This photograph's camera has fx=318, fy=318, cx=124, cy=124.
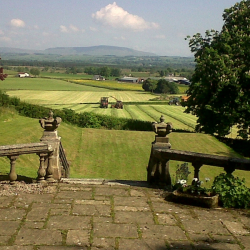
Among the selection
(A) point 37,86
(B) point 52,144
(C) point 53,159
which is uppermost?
(B) point 52,144

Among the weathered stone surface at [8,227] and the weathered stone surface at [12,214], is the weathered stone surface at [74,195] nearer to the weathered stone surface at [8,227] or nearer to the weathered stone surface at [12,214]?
the weathered stone surface at [12,214]

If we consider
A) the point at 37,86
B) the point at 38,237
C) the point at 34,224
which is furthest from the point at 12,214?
the point at 37,86

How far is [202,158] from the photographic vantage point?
23.2ft

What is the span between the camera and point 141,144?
1035 inches

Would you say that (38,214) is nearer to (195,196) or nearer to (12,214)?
(12,214)

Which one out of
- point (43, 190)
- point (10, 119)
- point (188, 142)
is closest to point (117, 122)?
point (188, 142)

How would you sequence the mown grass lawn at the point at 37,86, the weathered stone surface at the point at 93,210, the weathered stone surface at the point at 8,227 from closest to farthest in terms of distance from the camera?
the weathered stone surface at the point at 8,227 < the weathered stone surface at the point at 93,210 < the mown grass lawn at the point at 37,86

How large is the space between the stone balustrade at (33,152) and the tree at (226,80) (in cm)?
1828

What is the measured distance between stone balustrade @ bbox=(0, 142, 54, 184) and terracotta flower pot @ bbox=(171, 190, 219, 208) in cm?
304

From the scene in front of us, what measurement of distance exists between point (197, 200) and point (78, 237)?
2573 millimetres

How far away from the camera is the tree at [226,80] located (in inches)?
928

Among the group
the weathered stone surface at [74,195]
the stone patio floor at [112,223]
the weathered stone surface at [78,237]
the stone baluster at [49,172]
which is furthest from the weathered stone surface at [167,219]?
the stone baluster at [49,172]

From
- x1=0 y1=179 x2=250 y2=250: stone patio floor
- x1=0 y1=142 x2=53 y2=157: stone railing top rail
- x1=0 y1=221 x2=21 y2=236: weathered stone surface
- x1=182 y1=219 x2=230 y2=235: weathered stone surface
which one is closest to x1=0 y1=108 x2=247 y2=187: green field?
x1=0 y1=142 x2=53 y2=157: stone railing top rail

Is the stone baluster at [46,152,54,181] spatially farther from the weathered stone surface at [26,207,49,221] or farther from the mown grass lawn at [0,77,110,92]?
the mown grass lawn at [0,77,110,92]
